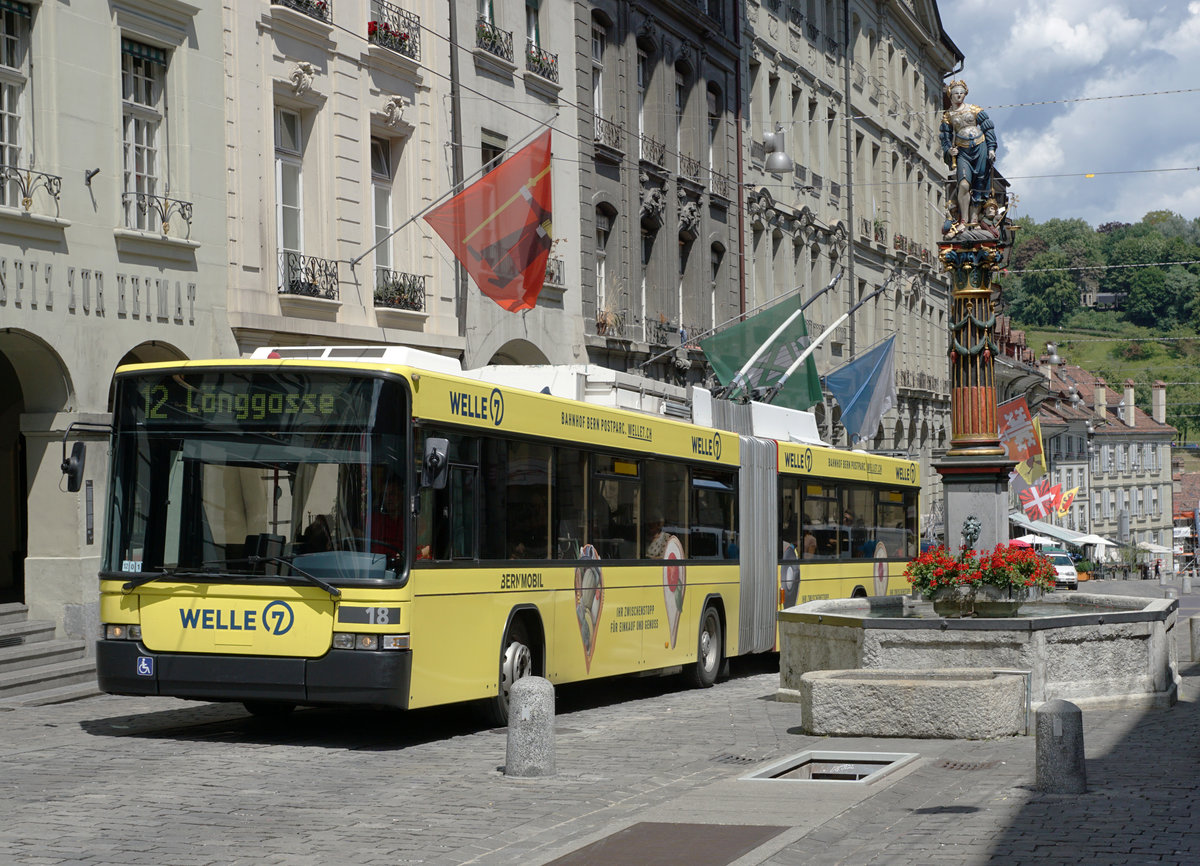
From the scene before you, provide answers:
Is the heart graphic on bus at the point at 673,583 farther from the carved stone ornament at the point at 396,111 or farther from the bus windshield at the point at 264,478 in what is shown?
the carved stone ornament at the point at 396,111

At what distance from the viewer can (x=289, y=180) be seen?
79.5 ft

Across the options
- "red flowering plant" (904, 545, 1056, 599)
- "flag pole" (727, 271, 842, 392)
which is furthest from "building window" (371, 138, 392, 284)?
"red flowering plant" (904, 545, 1056, 599)

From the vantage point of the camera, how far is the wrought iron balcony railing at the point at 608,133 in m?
33.1

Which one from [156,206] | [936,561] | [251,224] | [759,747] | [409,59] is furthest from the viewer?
[409,59]

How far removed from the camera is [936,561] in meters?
16.6

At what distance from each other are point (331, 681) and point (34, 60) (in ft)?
33.1

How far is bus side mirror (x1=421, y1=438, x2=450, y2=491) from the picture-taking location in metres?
12.8

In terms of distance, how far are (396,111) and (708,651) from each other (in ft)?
34.5

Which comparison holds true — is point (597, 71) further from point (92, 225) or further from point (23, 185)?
point (23, 185)

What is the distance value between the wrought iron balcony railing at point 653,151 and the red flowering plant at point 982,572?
20103mm

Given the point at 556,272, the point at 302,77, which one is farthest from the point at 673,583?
the point at 556,272

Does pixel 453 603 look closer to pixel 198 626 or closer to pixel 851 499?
pixel 198 626

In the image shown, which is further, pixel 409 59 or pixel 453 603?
pixel 409 59

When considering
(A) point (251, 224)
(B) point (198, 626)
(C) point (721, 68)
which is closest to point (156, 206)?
(A) point (251, 224)
